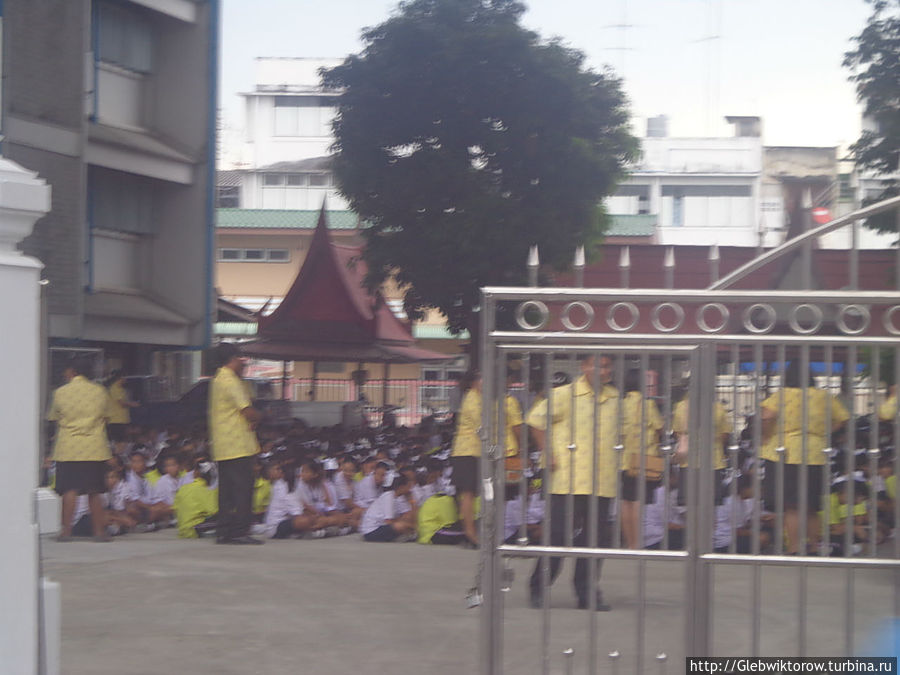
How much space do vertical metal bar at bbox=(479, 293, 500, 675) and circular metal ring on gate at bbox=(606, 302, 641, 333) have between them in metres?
0.46

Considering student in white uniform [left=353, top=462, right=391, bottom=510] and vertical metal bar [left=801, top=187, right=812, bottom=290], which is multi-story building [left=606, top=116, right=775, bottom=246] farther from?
vertical metal bar [left=801, top=187, right=812, bottom=290]

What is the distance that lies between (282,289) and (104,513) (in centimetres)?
2951

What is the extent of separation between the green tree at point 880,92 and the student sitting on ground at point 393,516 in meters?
5.44

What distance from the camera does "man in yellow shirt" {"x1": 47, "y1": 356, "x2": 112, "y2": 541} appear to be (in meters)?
9.54

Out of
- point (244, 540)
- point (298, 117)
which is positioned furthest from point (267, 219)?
point (244, 540)

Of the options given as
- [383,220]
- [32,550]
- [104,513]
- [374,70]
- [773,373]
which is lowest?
[104,513]

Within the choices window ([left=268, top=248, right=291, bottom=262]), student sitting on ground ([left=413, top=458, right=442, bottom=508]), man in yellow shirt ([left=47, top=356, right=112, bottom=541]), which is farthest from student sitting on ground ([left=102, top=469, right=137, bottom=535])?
window ([left=268, top=248, right=291, bottom=262])

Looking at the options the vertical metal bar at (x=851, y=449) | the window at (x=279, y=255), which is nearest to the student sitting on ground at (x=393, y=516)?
the vertical metal bar at (x=851, y=449)

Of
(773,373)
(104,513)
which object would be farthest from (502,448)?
→ (104,513)

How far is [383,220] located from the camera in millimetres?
18250

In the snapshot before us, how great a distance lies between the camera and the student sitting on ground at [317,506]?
34.6 feet

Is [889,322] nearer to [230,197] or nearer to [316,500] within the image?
[316,500]

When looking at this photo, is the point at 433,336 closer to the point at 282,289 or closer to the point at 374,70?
the point at 282,289

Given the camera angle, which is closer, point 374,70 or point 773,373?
point 773,373
